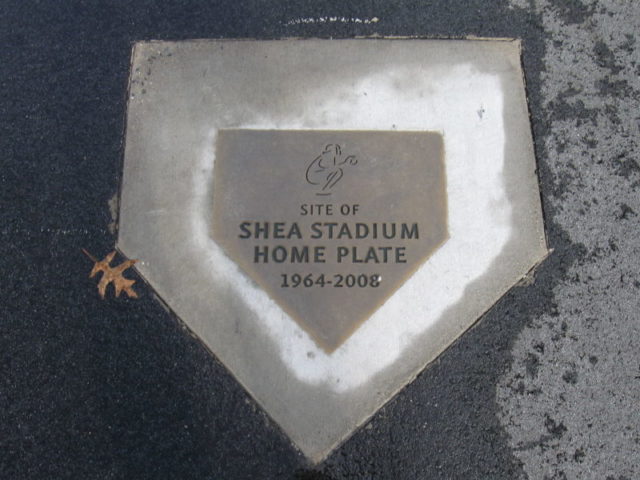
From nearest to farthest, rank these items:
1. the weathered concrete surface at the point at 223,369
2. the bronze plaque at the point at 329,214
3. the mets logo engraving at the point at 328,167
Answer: the weathered concrete surface at the point at 223,369
the bronze plaque at the point at 329,214
the mets logo engraving at the point at 328,167

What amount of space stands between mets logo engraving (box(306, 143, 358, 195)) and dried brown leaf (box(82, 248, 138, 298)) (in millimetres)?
923

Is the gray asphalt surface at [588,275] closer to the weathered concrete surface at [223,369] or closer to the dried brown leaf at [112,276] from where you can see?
the weathered concrete surface at [223,369]

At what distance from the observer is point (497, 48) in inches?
100

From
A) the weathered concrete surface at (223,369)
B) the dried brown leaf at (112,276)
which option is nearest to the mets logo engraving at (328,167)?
the weathered concrete surface at (223,369)

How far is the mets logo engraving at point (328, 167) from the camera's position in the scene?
234 cm

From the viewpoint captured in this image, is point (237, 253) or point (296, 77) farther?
point (296, 77)

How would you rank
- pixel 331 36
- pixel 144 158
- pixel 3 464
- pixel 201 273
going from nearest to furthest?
pixel 3 464 < pixel 201 273 < pixel 144 158 < pixel 331 36

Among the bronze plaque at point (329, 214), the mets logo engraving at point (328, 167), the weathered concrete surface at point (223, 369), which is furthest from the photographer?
the mets logo engraving at point (328, 167)

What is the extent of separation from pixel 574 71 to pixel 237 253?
1939 millimetres

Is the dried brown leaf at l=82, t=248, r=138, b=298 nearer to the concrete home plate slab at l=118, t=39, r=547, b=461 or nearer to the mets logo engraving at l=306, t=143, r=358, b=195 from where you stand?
the concrete home plate slab at l=118, t=39, r=547, b=461

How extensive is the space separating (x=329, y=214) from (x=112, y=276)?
1.04m

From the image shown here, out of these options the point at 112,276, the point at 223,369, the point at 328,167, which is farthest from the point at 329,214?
the point at 112,276

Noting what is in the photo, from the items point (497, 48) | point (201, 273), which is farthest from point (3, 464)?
point (497, 48)

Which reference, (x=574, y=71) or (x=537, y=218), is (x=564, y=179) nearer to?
(x=537, y=218)
